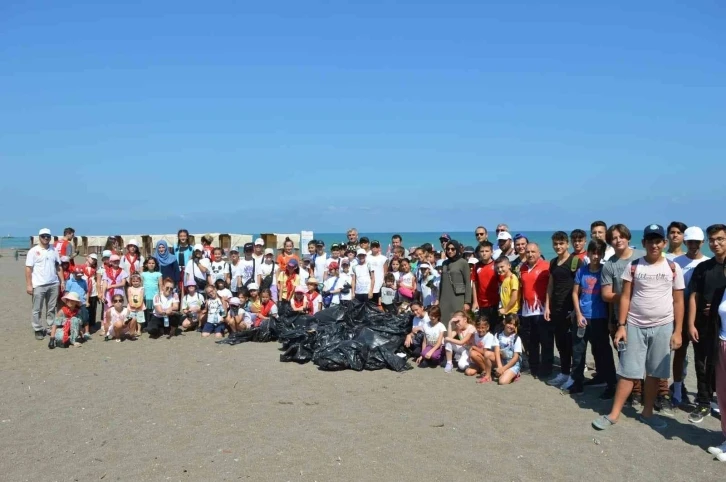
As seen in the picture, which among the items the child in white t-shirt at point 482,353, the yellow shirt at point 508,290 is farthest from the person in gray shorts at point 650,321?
the yellow shirt at point 508,290

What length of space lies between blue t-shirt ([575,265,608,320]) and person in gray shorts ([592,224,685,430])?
0.71 m

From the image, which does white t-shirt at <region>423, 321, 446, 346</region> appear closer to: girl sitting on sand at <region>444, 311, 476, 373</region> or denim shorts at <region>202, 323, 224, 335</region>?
girl sitting on sand at <region>444, 311, 476, 373</region>

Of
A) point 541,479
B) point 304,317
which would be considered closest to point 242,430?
point 541,479

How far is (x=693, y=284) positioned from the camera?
17.6 ft

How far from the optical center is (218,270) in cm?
992

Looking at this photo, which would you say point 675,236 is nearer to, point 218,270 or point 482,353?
point 482,353

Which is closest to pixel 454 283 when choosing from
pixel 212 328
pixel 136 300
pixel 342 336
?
pixel 342 336

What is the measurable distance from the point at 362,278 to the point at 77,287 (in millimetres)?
4490

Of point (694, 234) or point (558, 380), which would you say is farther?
point (558, 380)

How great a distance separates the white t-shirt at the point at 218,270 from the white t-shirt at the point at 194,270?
8 cm

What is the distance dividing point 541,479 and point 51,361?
6.43 meters

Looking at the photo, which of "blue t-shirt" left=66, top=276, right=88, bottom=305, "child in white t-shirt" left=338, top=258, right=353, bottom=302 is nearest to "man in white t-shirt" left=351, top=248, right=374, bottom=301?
"child in white t-shirt" left=338, top=258, right=353, bottom=302

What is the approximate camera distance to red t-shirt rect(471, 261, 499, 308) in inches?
283

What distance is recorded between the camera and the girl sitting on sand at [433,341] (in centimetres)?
721
